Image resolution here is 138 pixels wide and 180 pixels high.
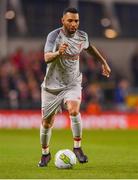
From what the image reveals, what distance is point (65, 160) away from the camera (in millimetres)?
12633

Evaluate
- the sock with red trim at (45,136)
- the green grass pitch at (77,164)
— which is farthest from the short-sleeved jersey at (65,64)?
the green grass pitch at (77,164)

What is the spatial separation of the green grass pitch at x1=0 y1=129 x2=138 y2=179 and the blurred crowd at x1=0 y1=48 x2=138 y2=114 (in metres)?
2.07

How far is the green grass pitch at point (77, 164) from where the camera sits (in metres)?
11.8

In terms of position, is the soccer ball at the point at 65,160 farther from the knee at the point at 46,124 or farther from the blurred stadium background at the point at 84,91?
the knee at the point at 46,124

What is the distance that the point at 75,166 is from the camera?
42.9 feet

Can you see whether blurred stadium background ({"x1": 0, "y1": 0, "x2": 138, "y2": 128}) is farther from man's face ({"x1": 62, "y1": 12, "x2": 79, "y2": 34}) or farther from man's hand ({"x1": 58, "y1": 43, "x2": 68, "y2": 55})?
man's hand ({"x1": 58, "y1": 43, "x2": 68, "y2": 55})

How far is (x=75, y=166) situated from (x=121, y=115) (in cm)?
1614

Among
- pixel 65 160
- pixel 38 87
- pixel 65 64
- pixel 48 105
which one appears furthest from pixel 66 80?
pixel 38 87

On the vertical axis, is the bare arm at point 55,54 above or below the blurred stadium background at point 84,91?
above

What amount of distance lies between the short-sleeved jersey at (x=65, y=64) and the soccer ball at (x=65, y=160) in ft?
3.64

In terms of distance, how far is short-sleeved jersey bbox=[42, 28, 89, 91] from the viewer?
12992 mm

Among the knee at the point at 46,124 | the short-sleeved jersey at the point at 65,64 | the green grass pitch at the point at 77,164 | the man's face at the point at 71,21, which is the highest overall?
the man's face at the point at 71,21

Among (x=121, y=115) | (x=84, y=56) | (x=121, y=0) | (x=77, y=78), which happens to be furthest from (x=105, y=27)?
(x=77, y=78)

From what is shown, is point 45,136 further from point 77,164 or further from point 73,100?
point 73,100
